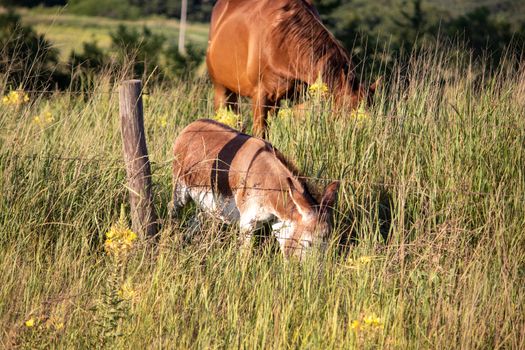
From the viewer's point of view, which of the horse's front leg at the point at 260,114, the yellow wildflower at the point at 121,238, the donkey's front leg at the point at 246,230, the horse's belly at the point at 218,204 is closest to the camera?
the yellow wildflower at the point at 121,238

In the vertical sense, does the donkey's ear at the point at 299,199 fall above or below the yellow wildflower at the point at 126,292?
above

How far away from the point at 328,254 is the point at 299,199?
18.3 inches

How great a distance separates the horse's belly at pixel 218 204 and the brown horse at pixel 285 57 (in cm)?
199

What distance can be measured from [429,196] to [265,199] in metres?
1.12

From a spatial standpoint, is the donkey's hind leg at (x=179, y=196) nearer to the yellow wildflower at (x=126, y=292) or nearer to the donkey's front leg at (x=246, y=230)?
the donkey's front leg at (x=246, y=230)

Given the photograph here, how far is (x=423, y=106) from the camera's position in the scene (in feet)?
23.2

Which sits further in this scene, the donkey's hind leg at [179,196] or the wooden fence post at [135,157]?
the donkey's hind leg at [179,196]

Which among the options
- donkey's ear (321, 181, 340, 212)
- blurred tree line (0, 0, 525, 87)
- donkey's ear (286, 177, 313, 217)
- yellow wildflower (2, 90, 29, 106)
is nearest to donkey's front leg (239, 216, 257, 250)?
donkey's ear (286, 177, 313, 217)

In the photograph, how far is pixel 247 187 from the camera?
5879 mm

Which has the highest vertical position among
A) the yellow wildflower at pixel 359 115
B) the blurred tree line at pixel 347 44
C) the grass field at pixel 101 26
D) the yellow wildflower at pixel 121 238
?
the yellow wildflower at pixel 359 115

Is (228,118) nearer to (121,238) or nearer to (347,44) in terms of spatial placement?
(121,238)

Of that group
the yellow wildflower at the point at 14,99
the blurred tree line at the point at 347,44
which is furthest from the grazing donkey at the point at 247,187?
the yellow wildflower at the point at 14,99

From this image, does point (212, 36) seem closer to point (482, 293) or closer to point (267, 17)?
point (267, 17)

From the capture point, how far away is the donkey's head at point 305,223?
528cm
